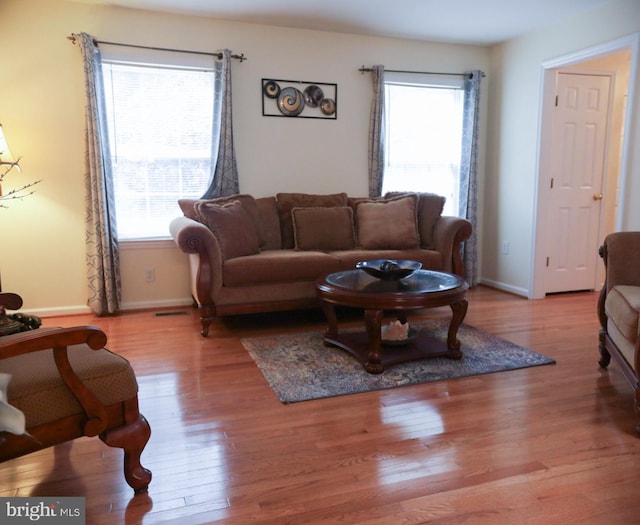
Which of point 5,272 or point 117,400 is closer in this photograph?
point 117,400

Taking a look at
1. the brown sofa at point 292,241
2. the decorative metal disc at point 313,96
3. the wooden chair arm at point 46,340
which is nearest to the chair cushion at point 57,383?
the wooden chair arm at point 46,340

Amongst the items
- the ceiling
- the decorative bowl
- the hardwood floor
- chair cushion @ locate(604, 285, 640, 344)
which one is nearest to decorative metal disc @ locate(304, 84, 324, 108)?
the ceiling

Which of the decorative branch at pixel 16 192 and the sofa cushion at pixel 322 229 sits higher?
the decorative branch at pixel 16 192

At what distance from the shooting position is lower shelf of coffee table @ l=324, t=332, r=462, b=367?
2.84m

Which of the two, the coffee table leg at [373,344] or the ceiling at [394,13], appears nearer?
the coffee table leg at [373,344]

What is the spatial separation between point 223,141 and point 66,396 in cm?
308

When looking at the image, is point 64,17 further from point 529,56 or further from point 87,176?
point 529,56

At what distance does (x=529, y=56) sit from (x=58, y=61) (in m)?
4.11

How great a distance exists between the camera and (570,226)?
4637 mm

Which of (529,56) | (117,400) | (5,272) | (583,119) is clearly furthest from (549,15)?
A: (5,272)

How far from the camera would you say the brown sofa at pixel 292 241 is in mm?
3461

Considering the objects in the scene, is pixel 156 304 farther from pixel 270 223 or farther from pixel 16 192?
pixel 16 192

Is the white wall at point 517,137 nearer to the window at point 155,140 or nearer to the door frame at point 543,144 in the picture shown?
the door frame at point 543,144

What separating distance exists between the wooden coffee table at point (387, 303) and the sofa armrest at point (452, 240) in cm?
92
